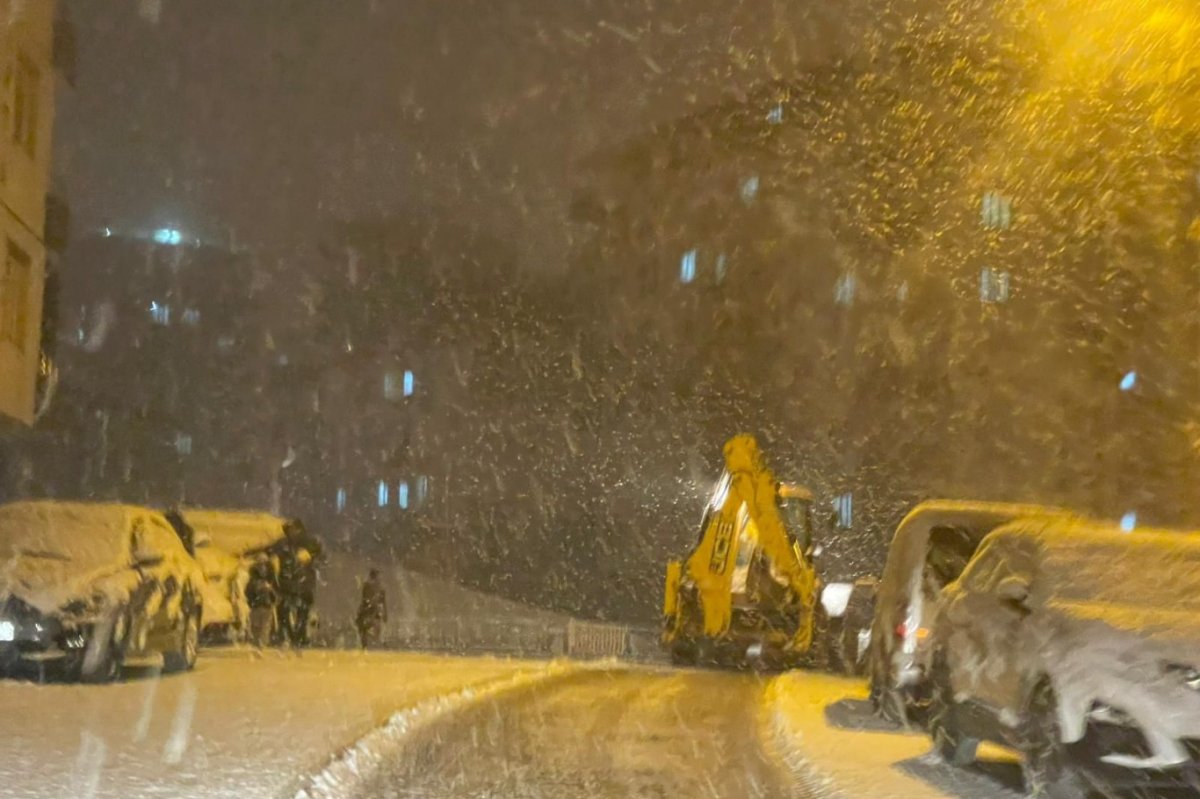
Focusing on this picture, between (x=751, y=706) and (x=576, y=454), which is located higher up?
(x=576, y=454)

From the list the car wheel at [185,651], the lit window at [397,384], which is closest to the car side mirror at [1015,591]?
the car wheel at [185,651]

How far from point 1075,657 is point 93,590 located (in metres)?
8.70

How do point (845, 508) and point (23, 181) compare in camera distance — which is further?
point (845, 508)

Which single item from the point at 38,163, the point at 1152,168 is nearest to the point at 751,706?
the point at 1152,168

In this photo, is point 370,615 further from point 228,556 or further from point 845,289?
point 845,289

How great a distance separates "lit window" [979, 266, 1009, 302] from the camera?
32281mm

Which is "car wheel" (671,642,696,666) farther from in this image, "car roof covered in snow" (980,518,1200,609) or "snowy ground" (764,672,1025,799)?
"car roof covered in snow" (980,518,1200,609)

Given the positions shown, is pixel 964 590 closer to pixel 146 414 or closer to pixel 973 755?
pixel 973 755

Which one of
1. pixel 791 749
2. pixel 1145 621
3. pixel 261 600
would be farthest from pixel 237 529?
pixel 1145 621

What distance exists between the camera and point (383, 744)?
991cm

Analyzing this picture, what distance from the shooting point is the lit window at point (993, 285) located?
106 ft

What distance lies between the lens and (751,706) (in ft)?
46.7

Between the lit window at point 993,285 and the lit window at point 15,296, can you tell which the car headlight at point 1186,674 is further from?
the lit window at point 993,285

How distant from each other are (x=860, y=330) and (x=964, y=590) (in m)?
29.9
